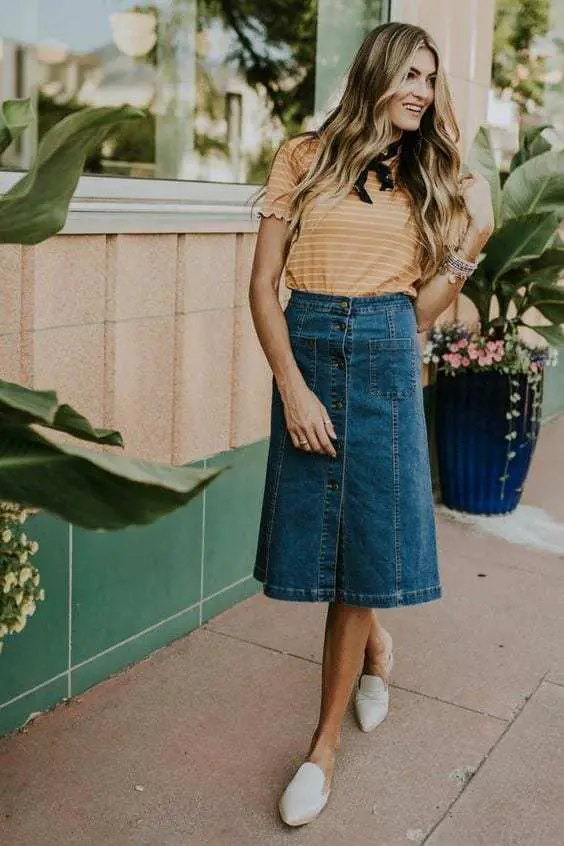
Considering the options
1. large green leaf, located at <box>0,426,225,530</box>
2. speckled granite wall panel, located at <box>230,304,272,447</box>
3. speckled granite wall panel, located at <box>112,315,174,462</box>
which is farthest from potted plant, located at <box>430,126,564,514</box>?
large green leaf, located at <box>0,426,225,530</box>

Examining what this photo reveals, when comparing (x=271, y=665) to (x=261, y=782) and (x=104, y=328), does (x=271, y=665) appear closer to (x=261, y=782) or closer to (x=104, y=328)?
(x=261, y=782)

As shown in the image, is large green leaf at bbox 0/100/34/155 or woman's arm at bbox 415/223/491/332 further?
woman's arm at bbox 415/223/491/332

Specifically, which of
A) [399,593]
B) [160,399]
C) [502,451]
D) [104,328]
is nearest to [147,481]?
[399,593]

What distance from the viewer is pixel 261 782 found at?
283 centimetres

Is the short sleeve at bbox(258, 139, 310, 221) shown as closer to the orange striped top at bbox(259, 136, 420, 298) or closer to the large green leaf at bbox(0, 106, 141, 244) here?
the orange striped top at bbox(259, 136, 420, 298)

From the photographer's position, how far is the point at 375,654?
3.19 metres

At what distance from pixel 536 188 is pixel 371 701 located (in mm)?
2656

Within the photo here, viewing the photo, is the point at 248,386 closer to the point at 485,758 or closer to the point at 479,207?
A: the point at 479,207

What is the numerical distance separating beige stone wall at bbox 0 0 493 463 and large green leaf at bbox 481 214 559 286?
131 cm

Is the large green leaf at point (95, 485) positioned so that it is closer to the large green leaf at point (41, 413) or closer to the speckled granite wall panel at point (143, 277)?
the large green leaf at point (41, 413)

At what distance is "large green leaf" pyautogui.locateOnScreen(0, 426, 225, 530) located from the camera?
4.94ft

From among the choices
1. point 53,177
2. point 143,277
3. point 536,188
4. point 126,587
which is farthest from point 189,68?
point 53,177

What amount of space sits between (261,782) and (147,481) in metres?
1.59

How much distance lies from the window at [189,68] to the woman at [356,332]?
1.64 meters
